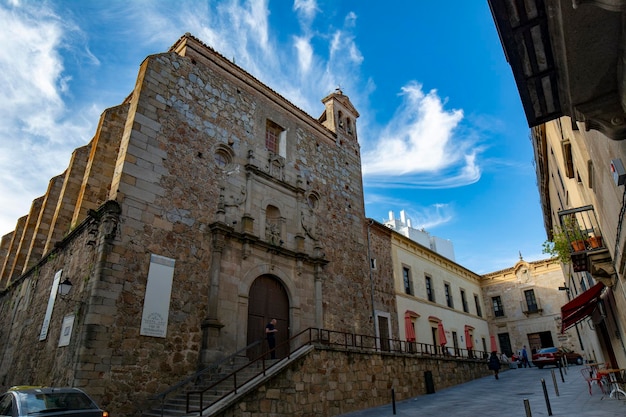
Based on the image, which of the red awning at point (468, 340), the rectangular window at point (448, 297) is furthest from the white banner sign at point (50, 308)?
the red awning at point (468, 340)

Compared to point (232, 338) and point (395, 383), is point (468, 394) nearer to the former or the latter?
point (395, 383)

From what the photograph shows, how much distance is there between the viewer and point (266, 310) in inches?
536

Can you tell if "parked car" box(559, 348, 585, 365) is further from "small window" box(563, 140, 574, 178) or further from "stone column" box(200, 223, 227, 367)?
"stone column" box(200, 223, 227, 367)

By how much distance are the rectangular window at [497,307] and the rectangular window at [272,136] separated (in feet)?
91.5

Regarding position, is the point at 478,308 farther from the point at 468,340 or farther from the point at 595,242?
the point at 595,242

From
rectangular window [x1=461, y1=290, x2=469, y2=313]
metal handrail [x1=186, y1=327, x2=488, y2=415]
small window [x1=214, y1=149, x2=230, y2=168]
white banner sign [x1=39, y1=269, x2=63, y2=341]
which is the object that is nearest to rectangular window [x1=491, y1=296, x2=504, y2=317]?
rectangular window [x1=461, y1=290, x2=469, y2=313]

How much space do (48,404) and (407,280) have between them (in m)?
20.1

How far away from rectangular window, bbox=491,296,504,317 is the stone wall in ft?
69.0

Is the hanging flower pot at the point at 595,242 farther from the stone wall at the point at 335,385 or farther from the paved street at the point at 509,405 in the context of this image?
the stone wall at the point at 335,385

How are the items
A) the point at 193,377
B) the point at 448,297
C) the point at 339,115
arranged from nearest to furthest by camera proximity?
1. the point at 193,377
2. the point at 339,115
3. the point at 448,297

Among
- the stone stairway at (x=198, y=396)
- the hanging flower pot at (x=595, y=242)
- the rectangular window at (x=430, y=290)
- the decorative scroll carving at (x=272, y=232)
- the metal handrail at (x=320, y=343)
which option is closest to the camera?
the hanging flower pot at (x=595, y=242)

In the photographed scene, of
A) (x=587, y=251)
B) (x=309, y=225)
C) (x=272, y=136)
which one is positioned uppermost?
(x=272, y=136)

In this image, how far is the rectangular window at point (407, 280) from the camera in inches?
910

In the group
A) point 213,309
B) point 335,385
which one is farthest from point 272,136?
point 335,385
